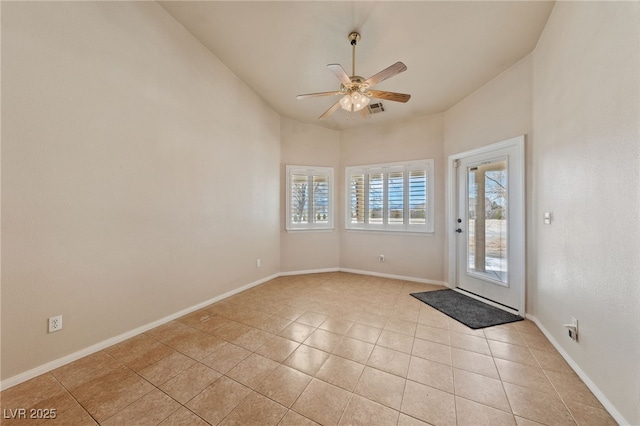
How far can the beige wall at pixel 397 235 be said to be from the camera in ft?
13.5

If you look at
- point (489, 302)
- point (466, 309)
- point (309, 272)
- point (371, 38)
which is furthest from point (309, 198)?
point (489, 302)

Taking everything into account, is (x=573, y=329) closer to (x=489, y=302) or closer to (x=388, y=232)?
(x=489, y=302)

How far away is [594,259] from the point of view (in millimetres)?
1621

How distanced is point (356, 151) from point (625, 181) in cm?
375

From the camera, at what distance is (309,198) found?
15.6ft

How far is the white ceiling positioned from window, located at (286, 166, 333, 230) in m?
1.64

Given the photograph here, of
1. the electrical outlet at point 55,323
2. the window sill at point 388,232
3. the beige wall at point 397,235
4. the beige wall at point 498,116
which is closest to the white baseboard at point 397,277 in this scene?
the beige wall at point 397,235

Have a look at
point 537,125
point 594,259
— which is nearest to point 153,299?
point 594,259

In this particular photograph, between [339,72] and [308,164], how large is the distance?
8.96ft

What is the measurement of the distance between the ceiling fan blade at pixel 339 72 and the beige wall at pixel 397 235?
97.2 inches

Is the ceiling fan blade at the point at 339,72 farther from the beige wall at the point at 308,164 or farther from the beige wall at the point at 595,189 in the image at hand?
the beige wall at the point at 308,164

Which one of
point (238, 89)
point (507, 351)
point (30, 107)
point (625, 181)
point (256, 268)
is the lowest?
point (507, 351)

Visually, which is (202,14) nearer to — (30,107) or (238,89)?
(238,89)

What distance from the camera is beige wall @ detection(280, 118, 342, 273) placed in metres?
4.61
